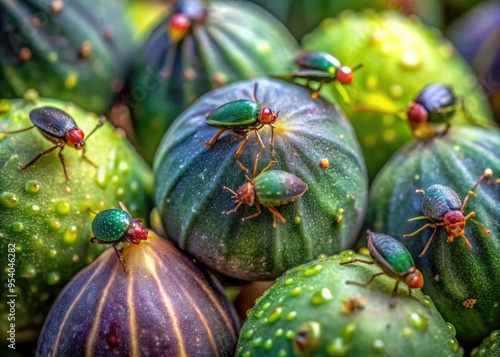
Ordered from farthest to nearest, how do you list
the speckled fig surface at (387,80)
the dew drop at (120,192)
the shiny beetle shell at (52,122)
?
the speckled fig surface at (387,80) → the dew drop at (120,192) → the shiny beetle shell at (52,122)

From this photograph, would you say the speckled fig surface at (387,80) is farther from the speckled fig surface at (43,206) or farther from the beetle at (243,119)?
the speckled fig surface at (43,206)

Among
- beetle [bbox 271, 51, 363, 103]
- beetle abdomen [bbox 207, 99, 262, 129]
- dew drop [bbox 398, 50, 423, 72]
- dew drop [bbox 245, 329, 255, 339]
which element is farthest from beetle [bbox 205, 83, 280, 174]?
dew drop [bbox 398, 50, 423, 72]

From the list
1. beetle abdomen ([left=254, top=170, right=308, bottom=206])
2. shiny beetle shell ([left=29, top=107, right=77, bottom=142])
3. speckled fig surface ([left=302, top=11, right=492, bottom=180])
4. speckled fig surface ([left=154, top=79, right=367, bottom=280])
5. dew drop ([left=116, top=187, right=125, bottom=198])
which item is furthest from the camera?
speckled fig surface ([left=302, top=11, right=492, bottom=180])

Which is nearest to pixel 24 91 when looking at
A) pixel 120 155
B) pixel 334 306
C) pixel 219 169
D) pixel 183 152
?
pixel 120 155

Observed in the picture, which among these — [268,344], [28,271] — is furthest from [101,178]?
[268,344]

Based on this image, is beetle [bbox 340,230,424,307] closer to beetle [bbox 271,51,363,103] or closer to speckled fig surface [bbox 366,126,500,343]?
speckled fig surface [bbox 366,126,500,343]

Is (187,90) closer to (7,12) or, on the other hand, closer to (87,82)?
(87,82)

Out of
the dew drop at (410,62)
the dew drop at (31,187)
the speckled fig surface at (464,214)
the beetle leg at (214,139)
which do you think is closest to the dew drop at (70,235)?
the dew drop at (31,187)
